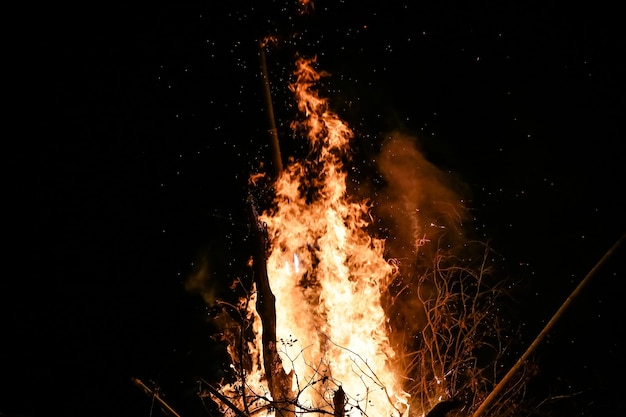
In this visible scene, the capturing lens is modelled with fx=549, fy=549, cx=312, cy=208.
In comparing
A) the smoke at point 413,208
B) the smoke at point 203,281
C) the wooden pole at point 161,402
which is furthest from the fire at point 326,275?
the smoke at point 203,281

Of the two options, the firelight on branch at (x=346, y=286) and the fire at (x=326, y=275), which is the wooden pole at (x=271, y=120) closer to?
the firelight on branch at (x=346, y=286)

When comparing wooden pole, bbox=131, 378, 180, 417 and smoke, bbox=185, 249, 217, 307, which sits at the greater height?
smoke, bbox=185, 249, 217, 307

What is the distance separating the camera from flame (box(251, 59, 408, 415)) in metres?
7.83

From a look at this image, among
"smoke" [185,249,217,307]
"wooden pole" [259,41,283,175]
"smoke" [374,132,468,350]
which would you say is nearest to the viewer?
"wooden pole" [259,41,283,175]

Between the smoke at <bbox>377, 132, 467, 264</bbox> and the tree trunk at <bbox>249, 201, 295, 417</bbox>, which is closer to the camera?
the tree trunk at <bbox>249, 201, 295, 417</bbox>

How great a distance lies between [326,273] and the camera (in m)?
8.44

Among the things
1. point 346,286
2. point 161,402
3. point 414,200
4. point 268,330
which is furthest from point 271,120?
point 414,200

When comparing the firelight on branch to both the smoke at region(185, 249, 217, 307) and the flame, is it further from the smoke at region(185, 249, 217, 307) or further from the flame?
the smoke at region(185, 249, 217, 307)

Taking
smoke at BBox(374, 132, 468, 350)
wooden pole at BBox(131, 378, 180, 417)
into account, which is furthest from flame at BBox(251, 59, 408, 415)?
wooden pole at BBox(131, 378, 180, 417)

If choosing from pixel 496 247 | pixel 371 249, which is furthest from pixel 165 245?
pixel 496 247

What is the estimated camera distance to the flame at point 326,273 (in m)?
7.83

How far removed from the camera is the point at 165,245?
467 inches

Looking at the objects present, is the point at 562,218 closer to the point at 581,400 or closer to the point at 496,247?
the point at 496,247

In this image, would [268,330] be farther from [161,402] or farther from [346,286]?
[346,286]
